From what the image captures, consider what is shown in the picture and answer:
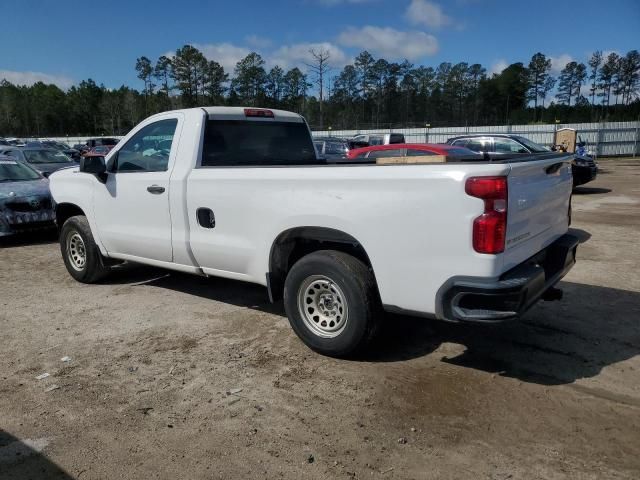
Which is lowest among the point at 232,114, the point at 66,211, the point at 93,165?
the point at 66,211

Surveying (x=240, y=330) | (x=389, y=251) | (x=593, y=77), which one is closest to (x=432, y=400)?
(x=389, y=251)

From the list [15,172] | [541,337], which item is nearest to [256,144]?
[541,337]

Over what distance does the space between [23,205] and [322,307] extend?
733 centimetres

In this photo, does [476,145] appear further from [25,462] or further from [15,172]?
[25,462]

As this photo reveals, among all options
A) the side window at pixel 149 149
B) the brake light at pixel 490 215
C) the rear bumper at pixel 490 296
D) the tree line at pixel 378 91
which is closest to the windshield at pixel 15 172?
the side window at pixel 149 149

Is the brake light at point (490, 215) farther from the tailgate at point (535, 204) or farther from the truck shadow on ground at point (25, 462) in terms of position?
the truck shadow on ground at point (25, 462)

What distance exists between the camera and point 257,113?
559 cm

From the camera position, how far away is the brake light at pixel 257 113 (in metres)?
5.50

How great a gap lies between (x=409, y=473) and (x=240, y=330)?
248 centimetres

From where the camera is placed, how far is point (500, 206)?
10.9 ft

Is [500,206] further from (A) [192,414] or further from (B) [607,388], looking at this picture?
(A) [192,414]

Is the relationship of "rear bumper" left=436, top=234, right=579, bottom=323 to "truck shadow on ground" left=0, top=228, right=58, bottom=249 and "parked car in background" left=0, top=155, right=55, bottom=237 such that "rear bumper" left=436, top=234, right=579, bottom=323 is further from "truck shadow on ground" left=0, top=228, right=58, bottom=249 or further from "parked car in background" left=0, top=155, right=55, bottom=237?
"truck shadow on ground" left=0, top=228, right=58, bottom=249

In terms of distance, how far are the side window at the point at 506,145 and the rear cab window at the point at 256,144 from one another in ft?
33.8

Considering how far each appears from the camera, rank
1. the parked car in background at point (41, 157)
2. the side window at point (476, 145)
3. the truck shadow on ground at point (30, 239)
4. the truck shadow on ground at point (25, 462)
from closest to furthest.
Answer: the truck shadow on ground at point (25, 462)
the truck shadow on ground at point (30, 239)
the parked car in background at point (41, 157)
the side window at point (476, 145)
